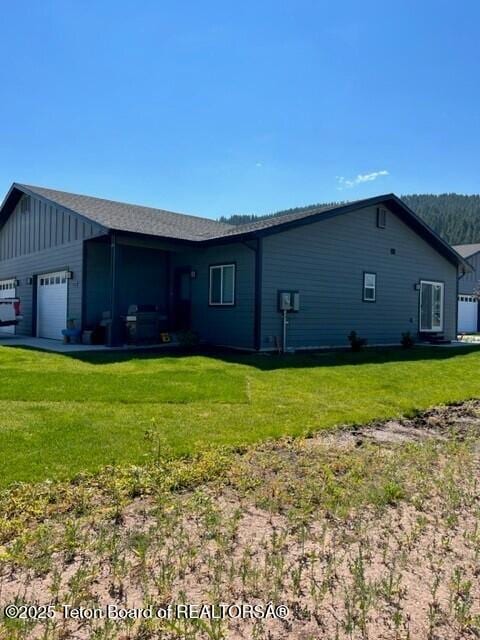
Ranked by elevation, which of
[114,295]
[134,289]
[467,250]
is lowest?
[114,295]

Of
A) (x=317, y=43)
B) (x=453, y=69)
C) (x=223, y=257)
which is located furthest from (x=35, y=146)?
(x=453, y=69)

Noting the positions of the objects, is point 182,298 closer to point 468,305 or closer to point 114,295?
point 114,295

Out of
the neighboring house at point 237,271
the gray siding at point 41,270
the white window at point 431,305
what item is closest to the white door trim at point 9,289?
the gray siding at point 41,270

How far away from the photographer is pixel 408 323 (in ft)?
52.6

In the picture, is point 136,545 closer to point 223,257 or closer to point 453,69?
point 223,257

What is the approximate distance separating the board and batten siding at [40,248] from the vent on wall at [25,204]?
4.4 inches

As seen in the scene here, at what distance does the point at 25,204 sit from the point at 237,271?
965 cm

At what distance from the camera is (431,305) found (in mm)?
17078

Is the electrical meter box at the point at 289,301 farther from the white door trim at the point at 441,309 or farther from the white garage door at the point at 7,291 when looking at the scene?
the white garage door at the point at 7,291

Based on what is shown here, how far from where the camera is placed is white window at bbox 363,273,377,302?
575 inches

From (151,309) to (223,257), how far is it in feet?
8.19

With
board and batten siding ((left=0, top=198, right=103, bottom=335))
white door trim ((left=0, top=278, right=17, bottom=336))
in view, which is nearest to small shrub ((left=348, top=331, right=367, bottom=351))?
board and batten siding ((left=0, top=198, right=103, bottom=335))

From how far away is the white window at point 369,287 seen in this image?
14594 millimetres

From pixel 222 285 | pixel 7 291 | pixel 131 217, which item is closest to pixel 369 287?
pixel 222 285
